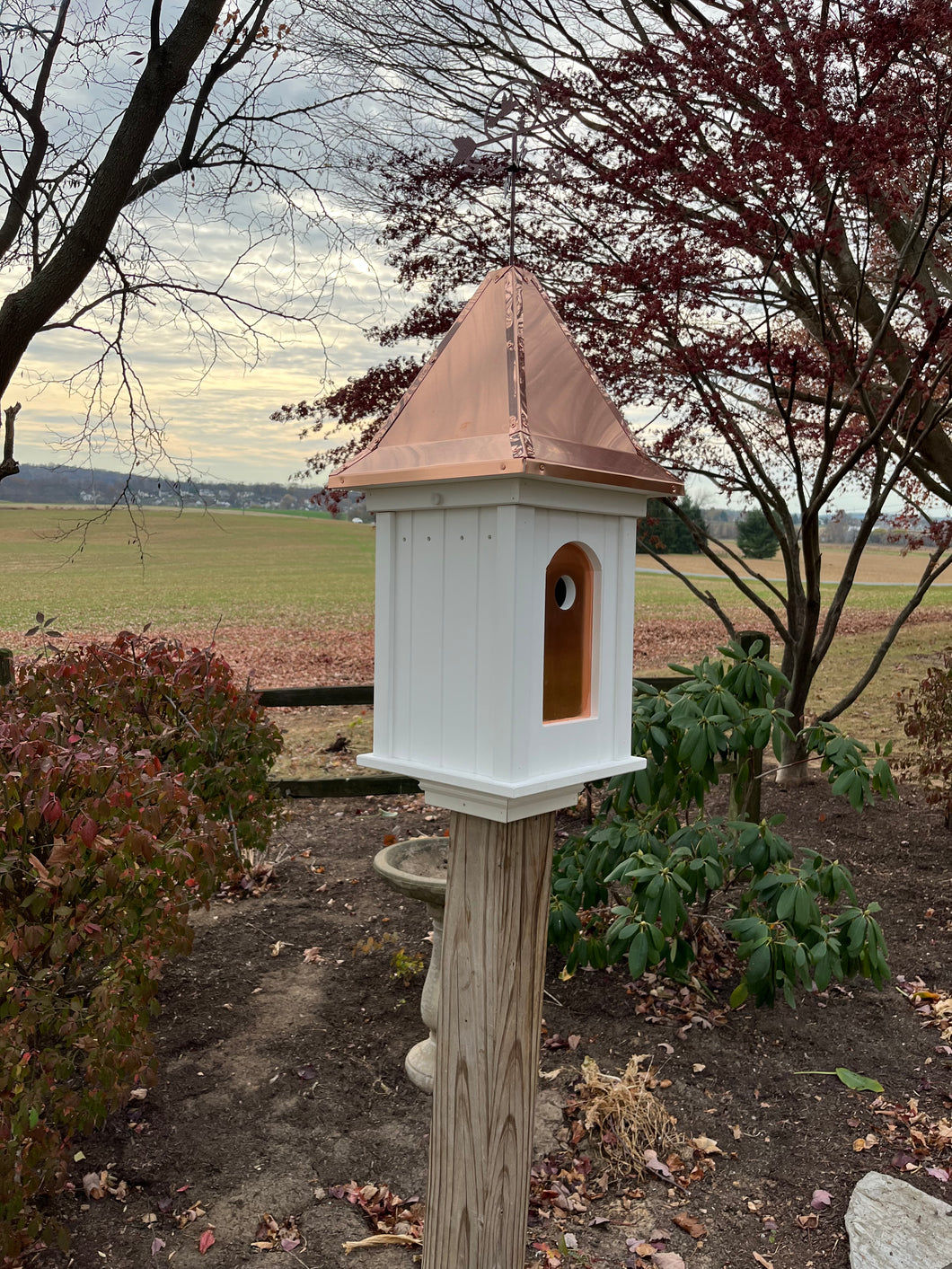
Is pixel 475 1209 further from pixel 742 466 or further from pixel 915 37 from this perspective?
pixel 915 37

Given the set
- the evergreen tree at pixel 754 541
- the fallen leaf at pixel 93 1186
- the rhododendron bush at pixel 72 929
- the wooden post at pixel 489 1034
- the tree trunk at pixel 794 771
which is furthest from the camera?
the evergreen tree at pixel 754 541

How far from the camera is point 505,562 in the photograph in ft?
6.06

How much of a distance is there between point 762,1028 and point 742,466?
3.63 metres

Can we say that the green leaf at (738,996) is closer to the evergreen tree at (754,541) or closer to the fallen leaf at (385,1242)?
the fallen leaf at (385,1242)

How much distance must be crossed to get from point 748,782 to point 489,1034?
323 cm

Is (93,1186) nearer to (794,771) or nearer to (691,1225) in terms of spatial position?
(691,1225)

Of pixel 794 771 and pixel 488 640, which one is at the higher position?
pixel 488 640

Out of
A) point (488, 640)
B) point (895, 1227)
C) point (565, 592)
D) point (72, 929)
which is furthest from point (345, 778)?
point (488, 640)

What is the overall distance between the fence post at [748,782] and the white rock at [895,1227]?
1.80 metres

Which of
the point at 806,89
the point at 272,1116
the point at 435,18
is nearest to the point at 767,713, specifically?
the point at 272,1116

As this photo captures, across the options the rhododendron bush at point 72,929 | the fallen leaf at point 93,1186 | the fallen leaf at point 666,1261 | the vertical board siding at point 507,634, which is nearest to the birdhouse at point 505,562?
the vertical board siding at point 507,634

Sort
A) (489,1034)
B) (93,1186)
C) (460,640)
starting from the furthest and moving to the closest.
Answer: (93,1186), (489,1034), (460,640)

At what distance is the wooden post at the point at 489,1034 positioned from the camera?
2.10 metres

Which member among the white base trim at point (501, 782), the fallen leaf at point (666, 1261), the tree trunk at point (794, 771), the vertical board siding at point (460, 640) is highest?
the vertical board siding at point (460, 640)
